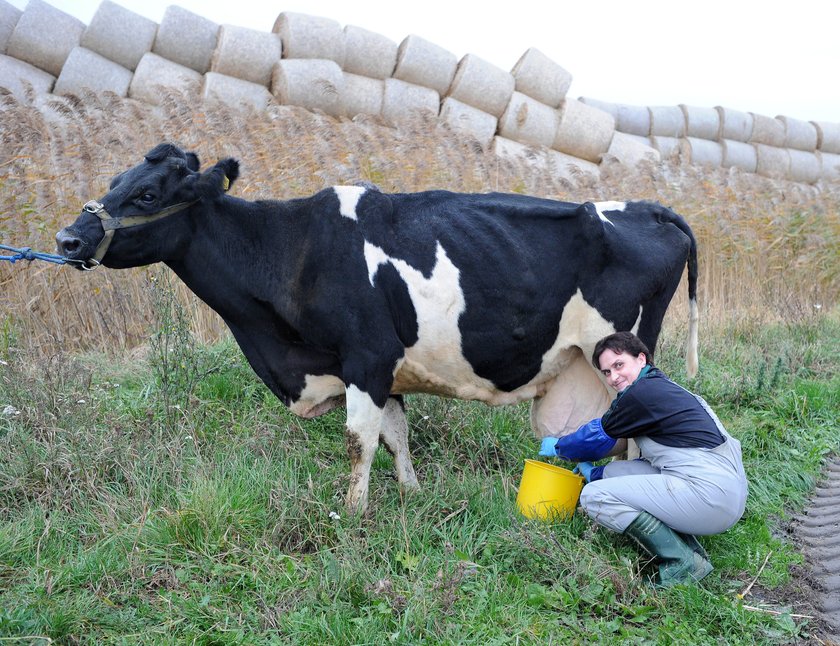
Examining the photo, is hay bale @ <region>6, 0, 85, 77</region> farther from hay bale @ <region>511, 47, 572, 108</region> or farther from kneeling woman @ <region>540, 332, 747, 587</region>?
kneeling woman @ <region>540, 332, 747, 587</region>

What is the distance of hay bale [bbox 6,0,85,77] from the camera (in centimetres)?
1173

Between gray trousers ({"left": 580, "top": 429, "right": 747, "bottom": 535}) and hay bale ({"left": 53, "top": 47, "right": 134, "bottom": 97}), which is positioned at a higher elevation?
gray trousers ({"left": 580, "top": 429, "right": 747, "bottom": 535})

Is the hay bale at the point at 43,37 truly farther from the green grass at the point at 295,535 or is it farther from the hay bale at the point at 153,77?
the green grass at the point at 295,535

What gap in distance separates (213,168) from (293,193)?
122 inches

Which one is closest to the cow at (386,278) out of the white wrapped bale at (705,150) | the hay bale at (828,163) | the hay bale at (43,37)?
the hay bale at (43,37)

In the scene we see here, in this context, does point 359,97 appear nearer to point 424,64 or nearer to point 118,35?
point 424,64

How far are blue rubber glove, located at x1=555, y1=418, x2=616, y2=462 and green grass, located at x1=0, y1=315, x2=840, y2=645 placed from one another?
1.11 feet

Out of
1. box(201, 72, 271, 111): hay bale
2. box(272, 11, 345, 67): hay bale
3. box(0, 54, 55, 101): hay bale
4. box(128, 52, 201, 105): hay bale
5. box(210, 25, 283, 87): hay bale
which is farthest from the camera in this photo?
box(272, 11, 345, 67): hay bale

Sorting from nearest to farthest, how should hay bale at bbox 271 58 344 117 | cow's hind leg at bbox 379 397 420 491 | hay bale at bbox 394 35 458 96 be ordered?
cow's hind leg at bbox 379 397 420 491, hay bale at bbox 271 58 344 117, hay bale at bbox 394 35 458 96

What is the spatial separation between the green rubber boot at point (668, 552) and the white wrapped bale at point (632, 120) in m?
14.1

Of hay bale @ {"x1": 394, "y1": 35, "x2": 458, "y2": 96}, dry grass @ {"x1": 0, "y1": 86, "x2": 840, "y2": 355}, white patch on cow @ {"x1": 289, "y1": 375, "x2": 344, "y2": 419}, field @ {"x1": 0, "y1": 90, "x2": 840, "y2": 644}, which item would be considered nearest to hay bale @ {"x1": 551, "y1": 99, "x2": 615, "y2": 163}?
hay bale @ {"x1": 394, "y1": 35, "x2": 458, "y2": 96}

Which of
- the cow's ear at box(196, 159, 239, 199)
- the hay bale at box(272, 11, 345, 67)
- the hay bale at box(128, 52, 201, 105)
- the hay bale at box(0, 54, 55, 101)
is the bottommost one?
the hay bale at box(0, 54, 55, 101)

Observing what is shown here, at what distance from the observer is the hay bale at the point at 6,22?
38.2 feet

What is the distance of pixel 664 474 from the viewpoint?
13.0ft
